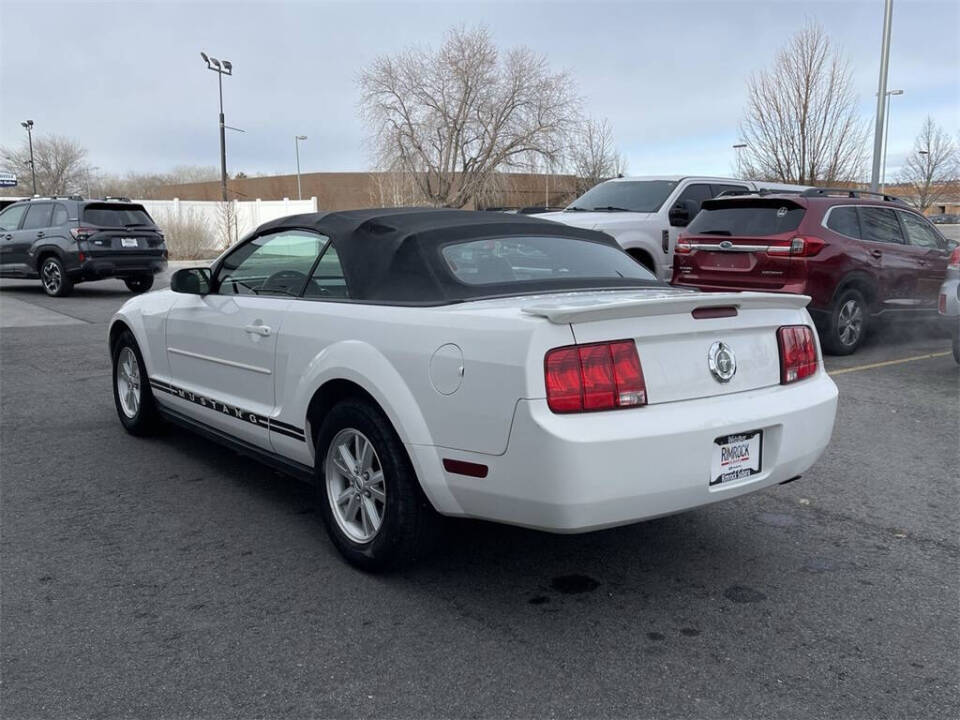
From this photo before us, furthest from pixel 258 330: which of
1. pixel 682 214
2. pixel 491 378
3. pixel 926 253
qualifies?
pixel 926 253

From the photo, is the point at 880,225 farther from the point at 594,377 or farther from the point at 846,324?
the point at 594,377

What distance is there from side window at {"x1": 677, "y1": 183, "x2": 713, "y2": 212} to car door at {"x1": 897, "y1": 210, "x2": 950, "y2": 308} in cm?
246

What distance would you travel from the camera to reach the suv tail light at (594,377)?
9.95 ft

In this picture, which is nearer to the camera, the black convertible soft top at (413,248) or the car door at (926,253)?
the black convertible soft top at (413,248)

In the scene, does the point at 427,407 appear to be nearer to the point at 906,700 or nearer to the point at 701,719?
→ the point at 701,719

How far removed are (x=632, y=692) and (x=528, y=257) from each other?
2160 millimetres

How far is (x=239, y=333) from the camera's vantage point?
455 centimetres

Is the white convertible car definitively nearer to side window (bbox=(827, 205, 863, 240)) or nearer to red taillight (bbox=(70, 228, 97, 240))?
side window (bbox=(827, 205, 863, 240))

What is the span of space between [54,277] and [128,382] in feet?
38.8

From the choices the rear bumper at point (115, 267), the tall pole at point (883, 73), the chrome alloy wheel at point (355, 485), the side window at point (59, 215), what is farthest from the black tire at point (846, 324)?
the side window at point (59, 215)

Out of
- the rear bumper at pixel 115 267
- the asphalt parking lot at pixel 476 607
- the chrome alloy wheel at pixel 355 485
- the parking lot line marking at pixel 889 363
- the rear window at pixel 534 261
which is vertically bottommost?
the asphalt parking lot at pixel 476 607

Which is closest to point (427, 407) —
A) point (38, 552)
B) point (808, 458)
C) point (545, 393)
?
point (545, 393)

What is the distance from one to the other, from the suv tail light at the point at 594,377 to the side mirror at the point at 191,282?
9.12ft

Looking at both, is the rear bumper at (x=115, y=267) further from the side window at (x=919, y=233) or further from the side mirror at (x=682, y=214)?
the side window at (x=919, y=233)
